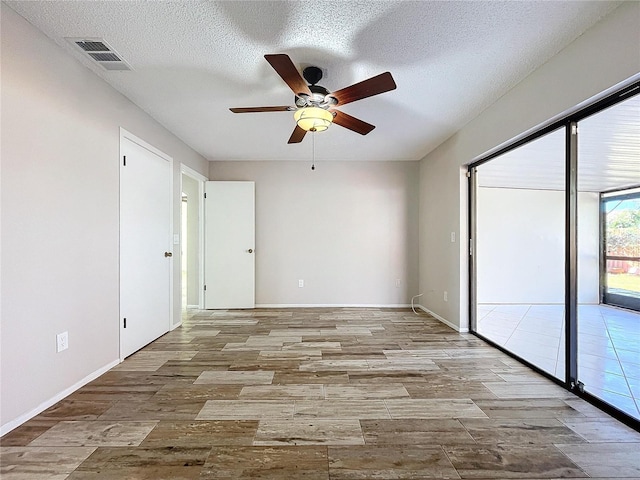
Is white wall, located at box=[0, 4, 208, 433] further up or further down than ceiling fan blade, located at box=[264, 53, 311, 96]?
further down

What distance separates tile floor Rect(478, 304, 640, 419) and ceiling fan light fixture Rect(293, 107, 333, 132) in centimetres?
276

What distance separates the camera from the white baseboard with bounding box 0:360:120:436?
1.70 meters

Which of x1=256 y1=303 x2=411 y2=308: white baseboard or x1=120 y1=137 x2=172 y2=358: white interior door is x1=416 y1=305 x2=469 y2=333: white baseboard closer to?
x1=256 y1=303 x2=411 y2=308: white baseboard

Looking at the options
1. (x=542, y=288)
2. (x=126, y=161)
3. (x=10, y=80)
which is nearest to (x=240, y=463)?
(x=10, y=80)

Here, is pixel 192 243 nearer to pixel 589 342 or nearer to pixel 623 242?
pixel 589 342

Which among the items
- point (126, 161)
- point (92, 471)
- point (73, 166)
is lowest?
point (92, 471)

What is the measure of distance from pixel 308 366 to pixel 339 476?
1.25 meters

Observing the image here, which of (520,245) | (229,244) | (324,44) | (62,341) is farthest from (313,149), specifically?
(520,245)

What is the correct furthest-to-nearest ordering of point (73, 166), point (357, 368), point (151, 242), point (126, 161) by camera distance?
point (151, 242) → point (126, 161) → point (357, 368) → point (73, 166)

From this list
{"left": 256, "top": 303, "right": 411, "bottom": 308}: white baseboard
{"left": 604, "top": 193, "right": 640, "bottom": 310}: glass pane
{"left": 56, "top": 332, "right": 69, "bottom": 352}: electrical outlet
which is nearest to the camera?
{"left": 56, "top": 332, "right": 69, "bottom": 352}: electrical outlet

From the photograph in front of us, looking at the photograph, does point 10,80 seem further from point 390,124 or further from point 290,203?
point 290,203

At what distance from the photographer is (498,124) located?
9.23 feet

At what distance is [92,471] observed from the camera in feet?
4.68

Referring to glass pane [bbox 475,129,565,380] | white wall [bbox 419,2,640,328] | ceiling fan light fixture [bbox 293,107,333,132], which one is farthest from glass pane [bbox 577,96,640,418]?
ceiling fan light fixture [bbox 293,107,333,132]
